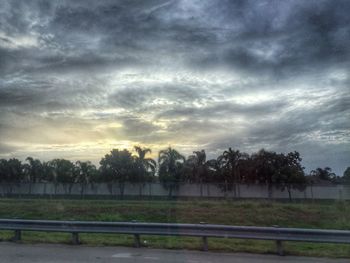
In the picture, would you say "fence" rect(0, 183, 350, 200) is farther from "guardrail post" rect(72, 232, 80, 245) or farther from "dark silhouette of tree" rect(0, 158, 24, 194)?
"guardrail post" rect(72, 232, 80, 245)

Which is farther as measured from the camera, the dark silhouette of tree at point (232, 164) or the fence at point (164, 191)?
the dark silhouette of tree at point (232, 164)

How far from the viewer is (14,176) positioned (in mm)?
76188

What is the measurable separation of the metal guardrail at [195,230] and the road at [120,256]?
1.66 ft

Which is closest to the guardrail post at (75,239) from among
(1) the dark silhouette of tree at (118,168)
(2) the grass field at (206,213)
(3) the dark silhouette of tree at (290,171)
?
(2) the grass field at (206,213)

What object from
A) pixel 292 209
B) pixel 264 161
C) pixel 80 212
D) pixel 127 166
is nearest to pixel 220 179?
pixel 264 161

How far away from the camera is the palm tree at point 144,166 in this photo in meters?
66.4

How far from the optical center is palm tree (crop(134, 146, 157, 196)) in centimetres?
6638

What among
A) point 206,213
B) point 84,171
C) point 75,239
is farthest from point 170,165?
Result: point 75,239

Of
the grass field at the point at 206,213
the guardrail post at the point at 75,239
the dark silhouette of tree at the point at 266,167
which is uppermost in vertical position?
the dark silhouette of tree at the point at 266,167

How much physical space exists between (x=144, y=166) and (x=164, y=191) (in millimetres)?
13937

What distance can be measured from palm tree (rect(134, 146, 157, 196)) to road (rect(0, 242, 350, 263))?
176 feet

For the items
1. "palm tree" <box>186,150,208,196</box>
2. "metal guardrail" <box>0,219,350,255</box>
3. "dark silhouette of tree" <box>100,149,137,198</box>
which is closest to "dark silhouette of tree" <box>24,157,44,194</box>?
"dark silhouette of tree" <box>100,149,137,198</box>

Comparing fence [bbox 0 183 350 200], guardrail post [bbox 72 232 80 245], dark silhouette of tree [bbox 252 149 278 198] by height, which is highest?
dark silhouette of tree [bbox 252 149 278 198]

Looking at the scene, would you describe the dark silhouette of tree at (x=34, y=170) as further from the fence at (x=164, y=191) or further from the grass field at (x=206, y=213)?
the grass field at (x=206, y=213)
